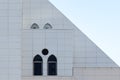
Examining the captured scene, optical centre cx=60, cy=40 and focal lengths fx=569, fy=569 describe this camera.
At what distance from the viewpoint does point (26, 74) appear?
42.1 metres

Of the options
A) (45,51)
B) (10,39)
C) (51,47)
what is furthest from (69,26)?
(10,39)

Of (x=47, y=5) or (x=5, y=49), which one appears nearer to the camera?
(x=5, y=49)

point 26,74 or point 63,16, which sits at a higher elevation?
point 63,16

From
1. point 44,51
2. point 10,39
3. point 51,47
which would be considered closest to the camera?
point 10,39

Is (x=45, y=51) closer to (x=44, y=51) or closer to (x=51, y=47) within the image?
(x=44, y=51)

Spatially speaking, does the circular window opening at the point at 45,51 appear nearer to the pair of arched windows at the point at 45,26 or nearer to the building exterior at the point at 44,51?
the building exterior at the point at 44,51

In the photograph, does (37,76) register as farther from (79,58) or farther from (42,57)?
(79,58)

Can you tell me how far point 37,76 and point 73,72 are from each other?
9.14 feet

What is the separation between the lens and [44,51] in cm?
4231

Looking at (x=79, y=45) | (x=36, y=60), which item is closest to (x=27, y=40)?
(x=36, y=60)

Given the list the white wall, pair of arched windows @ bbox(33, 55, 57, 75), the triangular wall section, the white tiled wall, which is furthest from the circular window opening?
the triangular wall section

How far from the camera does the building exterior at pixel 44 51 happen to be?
4141 cm

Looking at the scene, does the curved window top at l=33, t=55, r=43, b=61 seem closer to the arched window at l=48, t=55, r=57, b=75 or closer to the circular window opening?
the circular window opening

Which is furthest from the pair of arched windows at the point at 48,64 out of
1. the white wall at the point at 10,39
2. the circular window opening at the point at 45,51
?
the white wall at the point at 10,39
